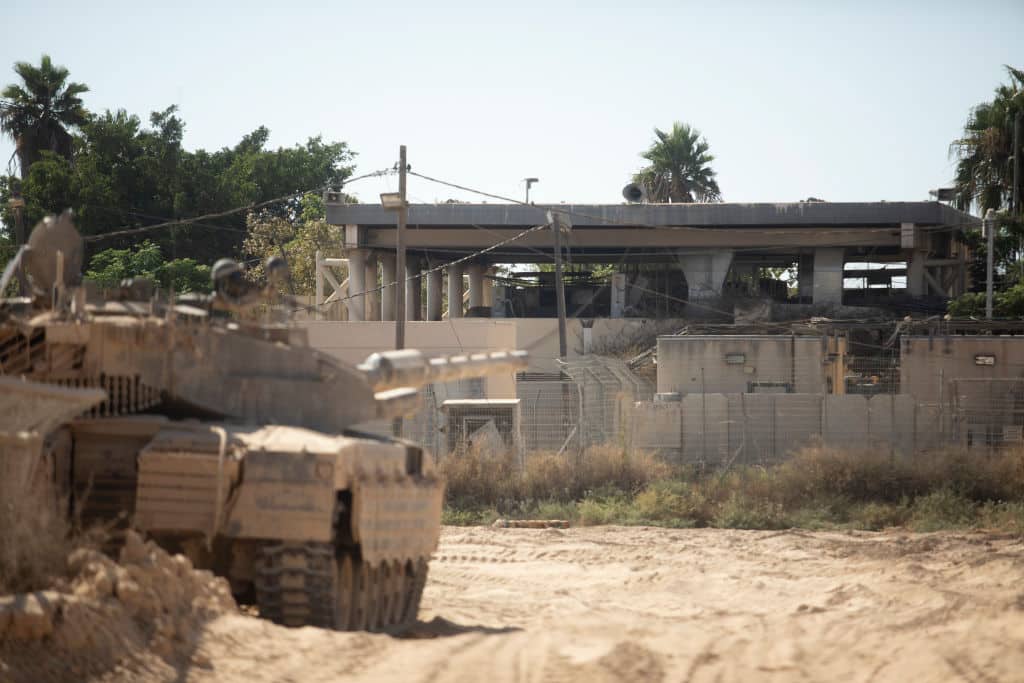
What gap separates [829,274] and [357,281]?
1329 centimetres

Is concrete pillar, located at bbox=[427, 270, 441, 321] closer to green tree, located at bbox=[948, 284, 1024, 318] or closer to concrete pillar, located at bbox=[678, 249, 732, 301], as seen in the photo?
concrete pillar, located at bbox=[678, 249, 732, 301]

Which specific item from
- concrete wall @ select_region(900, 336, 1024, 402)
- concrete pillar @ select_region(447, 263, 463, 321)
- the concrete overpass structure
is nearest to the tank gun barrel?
concrete wall @ select_region(900, 336, 1024, 402)

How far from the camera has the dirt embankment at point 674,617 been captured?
883 centimetres

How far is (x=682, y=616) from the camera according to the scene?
1270 cm

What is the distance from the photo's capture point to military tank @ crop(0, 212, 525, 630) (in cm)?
1002

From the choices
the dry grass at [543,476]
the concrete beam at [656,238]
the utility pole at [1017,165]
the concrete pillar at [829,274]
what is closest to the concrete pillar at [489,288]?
the concrete beam at [656,238]

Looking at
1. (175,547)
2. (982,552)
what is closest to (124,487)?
(175,547)

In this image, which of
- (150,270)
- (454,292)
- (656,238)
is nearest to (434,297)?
(454,292)

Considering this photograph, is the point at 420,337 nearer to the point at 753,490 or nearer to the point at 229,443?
the point at 753,490

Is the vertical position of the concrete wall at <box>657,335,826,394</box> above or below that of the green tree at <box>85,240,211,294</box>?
below

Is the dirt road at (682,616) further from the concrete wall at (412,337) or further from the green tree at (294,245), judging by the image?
the green tree at (294,245)

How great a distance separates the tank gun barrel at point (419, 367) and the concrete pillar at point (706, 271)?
2409cm

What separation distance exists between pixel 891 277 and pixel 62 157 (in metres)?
27.6

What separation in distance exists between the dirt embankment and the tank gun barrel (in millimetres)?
2251
